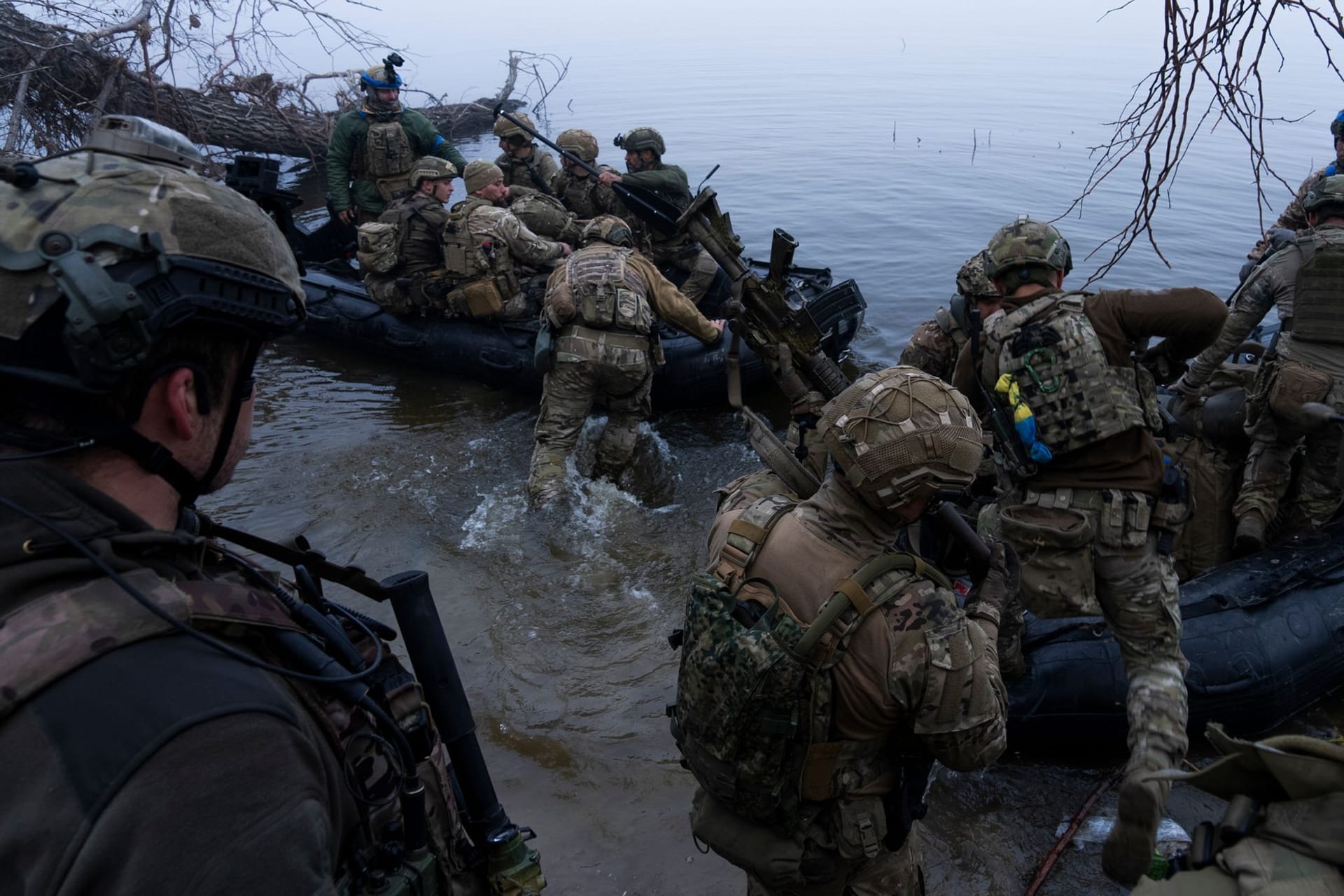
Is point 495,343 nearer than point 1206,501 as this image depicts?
No

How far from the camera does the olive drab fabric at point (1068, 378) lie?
11.1 feet

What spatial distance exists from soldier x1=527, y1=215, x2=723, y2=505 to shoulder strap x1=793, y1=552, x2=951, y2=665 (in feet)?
13.1

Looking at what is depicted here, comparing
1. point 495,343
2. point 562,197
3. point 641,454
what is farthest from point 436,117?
point 641,454

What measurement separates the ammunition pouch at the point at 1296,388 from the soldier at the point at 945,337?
164 cm

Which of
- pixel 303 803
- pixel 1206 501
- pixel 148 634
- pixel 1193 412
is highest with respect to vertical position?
pixel 148 634

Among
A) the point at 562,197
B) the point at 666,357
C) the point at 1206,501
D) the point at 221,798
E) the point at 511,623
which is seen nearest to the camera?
the point at 221,798

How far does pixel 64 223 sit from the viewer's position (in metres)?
1.30

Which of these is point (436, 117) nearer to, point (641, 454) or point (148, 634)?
point (641, 454)

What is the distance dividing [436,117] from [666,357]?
14.1 meters

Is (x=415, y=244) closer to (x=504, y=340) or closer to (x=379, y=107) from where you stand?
(x=504, y=340)

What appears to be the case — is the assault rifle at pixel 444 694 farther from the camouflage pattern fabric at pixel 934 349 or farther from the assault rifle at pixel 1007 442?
the camouflage pattern fabric at pixel 934 349

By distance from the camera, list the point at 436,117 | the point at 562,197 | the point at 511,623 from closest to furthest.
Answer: the point at 511,623
the point at 562,197
the point at 436,117

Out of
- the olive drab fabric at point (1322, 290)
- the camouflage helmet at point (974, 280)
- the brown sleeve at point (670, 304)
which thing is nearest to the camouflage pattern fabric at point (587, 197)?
the brown sleeve at point (670, 304)

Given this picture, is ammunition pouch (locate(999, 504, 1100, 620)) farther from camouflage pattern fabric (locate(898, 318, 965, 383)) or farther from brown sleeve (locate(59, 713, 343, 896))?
brown sleeve (locate(59, 713, 343, 896))
